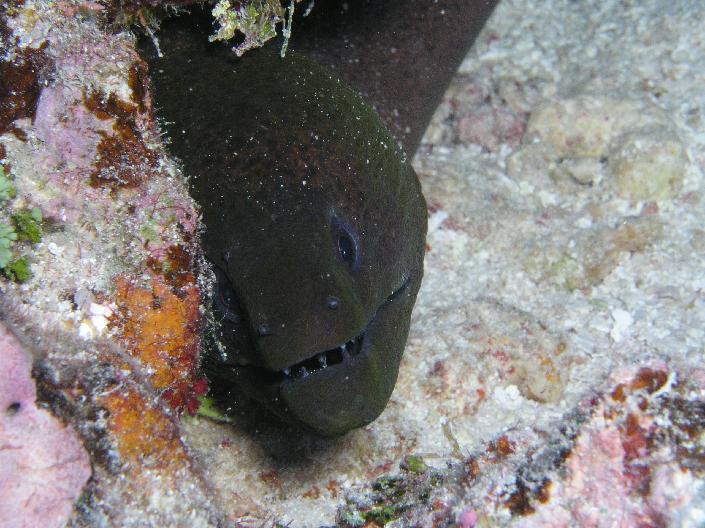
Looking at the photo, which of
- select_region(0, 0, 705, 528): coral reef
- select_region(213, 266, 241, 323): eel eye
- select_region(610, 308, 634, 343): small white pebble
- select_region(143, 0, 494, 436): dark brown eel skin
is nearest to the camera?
select_region(0, 0, 705, 528): coral reef

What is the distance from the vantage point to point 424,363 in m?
3.06

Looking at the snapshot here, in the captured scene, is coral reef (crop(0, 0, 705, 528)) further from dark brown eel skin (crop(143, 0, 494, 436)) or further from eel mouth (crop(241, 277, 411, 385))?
eel mouth (crop(241, 277, 411, 385))

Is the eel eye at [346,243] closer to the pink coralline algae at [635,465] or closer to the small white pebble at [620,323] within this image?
the pink coralline algae at [635,465]

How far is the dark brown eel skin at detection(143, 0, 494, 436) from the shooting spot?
2072 millimetres

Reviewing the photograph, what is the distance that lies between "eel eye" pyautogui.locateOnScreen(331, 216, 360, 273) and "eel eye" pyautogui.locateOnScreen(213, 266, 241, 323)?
46 centimetres

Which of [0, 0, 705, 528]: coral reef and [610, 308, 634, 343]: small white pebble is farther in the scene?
[610, 308, 634, 343]: small white pebble

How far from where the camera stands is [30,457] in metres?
1.43

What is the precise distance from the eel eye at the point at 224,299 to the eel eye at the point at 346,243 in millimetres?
458

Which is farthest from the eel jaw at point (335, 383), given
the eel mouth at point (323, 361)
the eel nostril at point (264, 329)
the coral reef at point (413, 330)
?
the coral reef at point (413, 330)

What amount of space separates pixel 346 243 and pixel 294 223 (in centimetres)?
27

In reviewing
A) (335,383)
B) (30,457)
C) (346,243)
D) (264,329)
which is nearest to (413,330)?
(346,243)

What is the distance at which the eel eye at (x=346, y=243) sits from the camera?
91.0 inches

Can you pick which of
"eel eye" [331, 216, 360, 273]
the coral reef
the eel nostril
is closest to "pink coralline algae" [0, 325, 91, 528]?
the coral reef

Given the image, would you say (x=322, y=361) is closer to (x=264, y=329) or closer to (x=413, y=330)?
(x=264, y=329)
